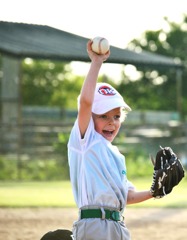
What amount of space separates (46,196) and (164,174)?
25.2ft

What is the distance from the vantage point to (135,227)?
27.5 feet

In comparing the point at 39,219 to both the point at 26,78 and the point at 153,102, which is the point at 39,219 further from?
the point at 153,102

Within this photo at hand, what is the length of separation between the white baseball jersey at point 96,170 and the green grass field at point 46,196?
21.5 ft

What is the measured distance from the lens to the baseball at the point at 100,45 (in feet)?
11.6

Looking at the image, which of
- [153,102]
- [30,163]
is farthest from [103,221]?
[153,102]

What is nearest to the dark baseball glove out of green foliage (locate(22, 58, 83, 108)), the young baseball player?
the young baseball player

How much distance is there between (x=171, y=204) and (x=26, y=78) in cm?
3017

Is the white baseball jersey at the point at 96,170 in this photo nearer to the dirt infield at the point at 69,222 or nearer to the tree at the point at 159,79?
the dirt infield at the point at 69,222

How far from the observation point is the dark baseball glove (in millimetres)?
3766

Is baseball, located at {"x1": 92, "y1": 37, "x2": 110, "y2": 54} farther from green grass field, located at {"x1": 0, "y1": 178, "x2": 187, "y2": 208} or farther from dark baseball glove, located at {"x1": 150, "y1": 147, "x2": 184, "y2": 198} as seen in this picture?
green grass field, located at {"x1": 0, "y1": 178, "x2": 187, "y2": 208}

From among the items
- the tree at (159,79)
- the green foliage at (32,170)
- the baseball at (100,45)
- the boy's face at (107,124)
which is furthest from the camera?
the tree at (159,79)

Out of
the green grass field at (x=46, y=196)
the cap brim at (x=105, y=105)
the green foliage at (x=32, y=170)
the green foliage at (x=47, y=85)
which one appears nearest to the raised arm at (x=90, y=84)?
the cap brim at (x=105, y=105)

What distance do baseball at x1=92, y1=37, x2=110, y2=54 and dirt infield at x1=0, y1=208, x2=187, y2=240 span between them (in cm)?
421

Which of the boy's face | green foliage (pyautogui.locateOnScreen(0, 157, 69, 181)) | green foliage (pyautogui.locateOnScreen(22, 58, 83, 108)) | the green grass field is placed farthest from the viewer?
green foliage (pyautogui.locateOnScreen(22, 58, 83, 108))
